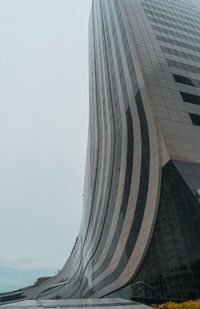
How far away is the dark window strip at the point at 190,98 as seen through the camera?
933 inches

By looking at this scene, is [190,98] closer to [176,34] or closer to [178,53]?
[178,53]

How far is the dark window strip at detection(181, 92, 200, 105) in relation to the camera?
77.8ft

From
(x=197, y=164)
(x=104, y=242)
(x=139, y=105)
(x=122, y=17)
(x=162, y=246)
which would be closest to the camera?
(x=162, y=246)

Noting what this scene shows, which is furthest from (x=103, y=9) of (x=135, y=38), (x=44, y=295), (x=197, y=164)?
(x=44, y=295)

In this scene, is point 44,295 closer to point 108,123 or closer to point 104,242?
point 104,242

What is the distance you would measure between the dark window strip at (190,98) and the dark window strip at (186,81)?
2.14m

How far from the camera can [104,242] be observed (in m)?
31.2

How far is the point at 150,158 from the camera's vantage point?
19250mm

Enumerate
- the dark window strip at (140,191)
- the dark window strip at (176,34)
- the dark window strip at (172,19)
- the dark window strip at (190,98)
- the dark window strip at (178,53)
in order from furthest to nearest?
the dark window strip at (172,19), the dark window strip at (176,34), the dark window strip at (178,53), the dark window strip at (190,98), the dark window strip at (140,191)

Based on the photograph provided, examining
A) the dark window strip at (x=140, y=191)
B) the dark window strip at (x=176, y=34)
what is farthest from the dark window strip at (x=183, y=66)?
the dark window strip at (x=176, y=34)

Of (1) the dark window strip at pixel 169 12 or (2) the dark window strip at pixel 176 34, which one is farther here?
(1) the dark window strip at pixel 169 12

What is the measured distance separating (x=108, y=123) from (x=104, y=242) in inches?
740

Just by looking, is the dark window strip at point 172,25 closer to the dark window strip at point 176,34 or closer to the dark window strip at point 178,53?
the dark window strip at point 176,34

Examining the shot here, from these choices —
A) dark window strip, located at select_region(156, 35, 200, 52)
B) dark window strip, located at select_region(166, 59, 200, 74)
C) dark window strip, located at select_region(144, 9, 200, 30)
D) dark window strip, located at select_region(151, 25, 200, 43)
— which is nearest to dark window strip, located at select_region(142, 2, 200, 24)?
dark window strip, located at select_region(144, 9, 200, 30)
